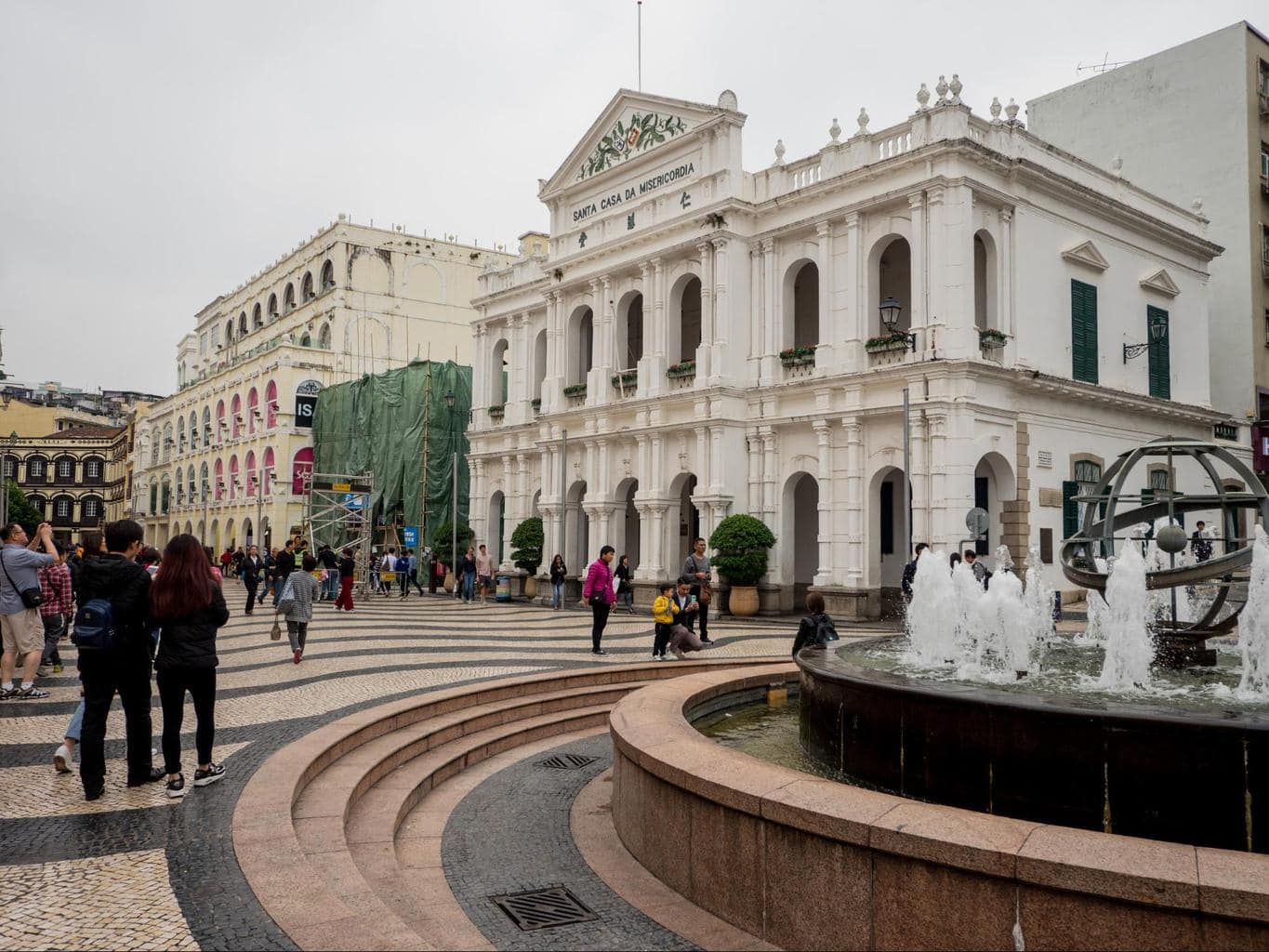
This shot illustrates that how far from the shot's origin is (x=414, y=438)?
1513 inches

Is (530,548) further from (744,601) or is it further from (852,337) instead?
(852,337)

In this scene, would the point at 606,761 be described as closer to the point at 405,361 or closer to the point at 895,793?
the point at 895,793

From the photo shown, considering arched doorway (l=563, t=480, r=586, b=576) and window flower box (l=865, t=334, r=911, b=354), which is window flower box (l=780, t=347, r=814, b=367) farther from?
arched doorway (l=563, t=480, r=586, b=576)

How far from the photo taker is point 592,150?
28797 mm

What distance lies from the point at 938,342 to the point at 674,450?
25.8ft

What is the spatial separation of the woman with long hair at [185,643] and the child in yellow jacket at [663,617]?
A: 272 inches

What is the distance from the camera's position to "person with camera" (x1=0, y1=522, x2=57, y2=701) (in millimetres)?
9620

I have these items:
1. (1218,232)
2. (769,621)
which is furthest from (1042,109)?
(769,621)

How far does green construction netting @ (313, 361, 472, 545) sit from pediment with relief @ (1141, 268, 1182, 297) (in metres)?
24.5

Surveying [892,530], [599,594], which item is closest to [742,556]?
[892,530]

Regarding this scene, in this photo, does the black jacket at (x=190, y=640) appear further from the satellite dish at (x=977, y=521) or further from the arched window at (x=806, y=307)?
the arched window at (x=806, y=307)

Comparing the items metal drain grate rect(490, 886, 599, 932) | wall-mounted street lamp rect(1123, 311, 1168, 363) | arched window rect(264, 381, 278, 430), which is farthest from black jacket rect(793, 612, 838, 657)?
arched window rect(264, 381, 278, 430)

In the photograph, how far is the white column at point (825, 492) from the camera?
2244 centimetres

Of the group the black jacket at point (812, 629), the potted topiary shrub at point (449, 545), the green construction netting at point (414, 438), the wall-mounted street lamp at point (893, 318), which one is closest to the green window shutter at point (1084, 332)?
the wall-mounted street lamp at point (893, 318)
